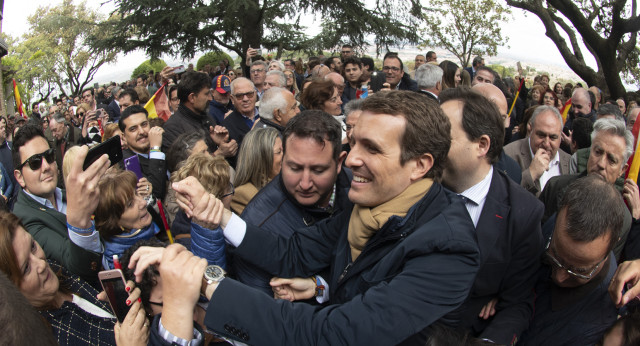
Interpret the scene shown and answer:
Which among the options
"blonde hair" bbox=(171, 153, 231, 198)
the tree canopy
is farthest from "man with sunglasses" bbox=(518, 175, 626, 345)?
the tree canopy

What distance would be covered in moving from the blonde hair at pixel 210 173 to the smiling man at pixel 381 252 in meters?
1.00

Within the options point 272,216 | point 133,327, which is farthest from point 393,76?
point 133,327

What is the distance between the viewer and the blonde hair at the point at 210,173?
2.83 m

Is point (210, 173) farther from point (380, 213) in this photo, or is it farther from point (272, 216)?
point (380, 213)

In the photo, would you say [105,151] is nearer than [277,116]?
Yes

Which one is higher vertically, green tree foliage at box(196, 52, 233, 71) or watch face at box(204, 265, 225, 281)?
watch face at box(204, 265, 225, 281)

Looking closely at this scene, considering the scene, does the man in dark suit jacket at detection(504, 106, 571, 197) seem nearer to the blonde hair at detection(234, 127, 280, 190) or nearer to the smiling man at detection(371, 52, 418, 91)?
the blonde hair at detection(234, 127, 280, 190)

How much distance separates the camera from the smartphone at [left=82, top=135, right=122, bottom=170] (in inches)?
87.3

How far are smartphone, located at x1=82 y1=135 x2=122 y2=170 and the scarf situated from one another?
1384 mm

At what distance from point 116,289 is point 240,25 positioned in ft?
68.5

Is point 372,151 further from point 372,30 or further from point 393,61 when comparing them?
point 372,30

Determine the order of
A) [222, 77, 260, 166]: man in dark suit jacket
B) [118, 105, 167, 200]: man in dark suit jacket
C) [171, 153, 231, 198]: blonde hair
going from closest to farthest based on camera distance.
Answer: [171, 153, 231, 198]: blonde hair, [118, 105, 167, 200]: man in dark suit jacket, [222, 77, 260, 166]: man in dark suit jacket

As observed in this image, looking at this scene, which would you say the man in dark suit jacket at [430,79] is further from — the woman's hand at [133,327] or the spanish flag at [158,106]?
the woman's hand at [133,327]

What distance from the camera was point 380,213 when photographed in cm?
162
